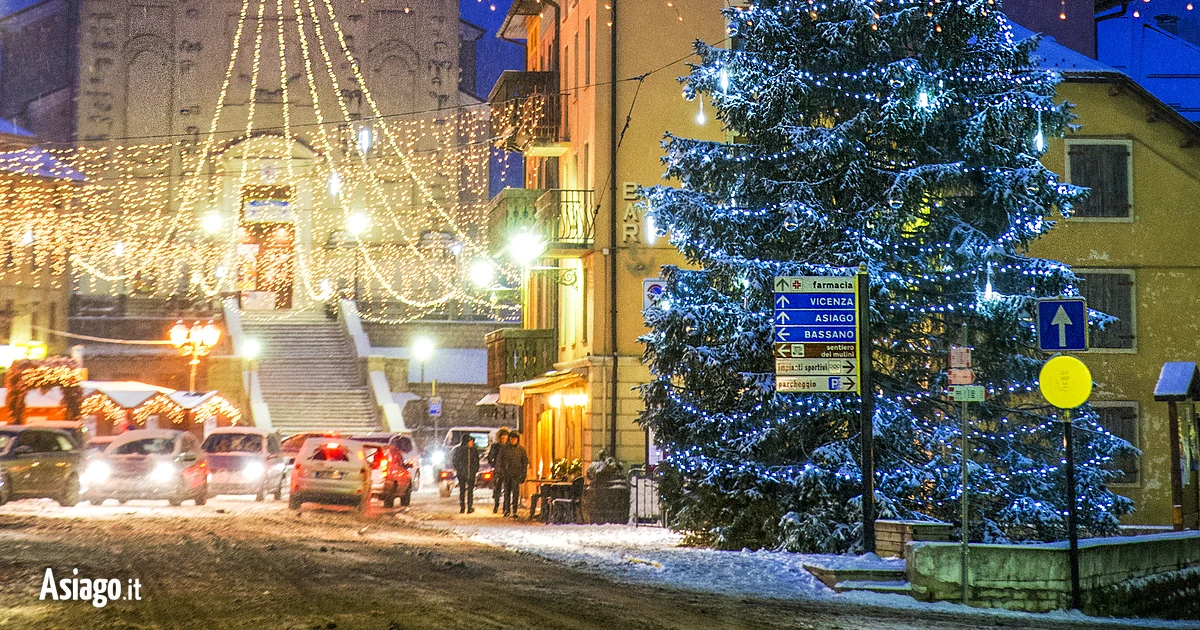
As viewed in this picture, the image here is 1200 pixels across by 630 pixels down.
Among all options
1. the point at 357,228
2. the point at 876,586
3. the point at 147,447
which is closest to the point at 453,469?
the point at 147,447

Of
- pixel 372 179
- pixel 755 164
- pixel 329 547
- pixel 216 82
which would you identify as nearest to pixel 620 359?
pixel 755 164

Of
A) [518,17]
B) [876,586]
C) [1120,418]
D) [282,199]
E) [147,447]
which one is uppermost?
[518,17]

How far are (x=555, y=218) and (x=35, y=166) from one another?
30.9 metres

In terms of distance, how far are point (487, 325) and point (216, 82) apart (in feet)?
52.9

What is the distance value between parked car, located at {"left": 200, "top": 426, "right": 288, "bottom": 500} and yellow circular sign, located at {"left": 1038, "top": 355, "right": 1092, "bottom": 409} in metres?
22.2

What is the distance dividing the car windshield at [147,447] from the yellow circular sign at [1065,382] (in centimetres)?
1998

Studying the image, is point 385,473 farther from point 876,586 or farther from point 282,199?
point 282,199

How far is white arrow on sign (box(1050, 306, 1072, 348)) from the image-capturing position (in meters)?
14.9

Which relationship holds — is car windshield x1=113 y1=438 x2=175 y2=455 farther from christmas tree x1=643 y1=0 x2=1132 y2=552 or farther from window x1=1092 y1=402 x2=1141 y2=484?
window x1=1092 y1=402 x2=1141 y2=484

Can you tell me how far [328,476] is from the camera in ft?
93.0

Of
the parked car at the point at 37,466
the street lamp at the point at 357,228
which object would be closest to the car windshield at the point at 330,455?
the parked car at the point at 37,466

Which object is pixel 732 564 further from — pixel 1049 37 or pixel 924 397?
pixel 1049 37

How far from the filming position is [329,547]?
63.6ft
